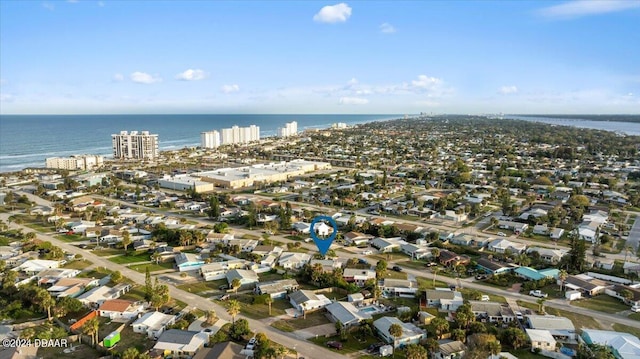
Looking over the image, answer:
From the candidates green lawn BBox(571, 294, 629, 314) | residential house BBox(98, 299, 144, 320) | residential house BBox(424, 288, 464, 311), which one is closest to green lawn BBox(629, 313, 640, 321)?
green lawn BBox(571, 294, 629, 314)

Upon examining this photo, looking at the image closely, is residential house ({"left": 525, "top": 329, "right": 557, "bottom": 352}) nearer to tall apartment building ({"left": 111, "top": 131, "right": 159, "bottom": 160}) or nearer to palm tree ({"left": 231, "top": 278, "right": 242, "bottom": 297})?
palm tree ({"left": 231, "top": 278, "right": 242, "bottom": 297})

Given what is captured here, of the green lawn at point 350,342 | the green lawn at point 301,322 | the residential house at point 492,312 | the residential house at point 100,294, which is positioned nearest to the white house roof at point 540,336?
the residential house at point 492,312

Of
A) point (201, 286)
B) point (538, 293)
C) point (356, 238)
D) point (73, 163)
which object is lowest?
point (201, 286)

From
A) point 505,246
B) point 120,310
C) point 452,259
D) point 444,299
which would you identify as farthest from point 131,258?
point 505,246

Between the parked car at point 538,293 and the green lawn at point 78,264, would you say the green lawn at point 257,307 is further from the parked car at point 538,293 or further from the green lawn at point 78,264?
the parked car at point 538,293

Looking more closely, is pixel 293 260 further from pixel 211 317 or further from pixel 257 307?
pixel 211 317

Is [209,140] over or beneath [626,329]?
over
